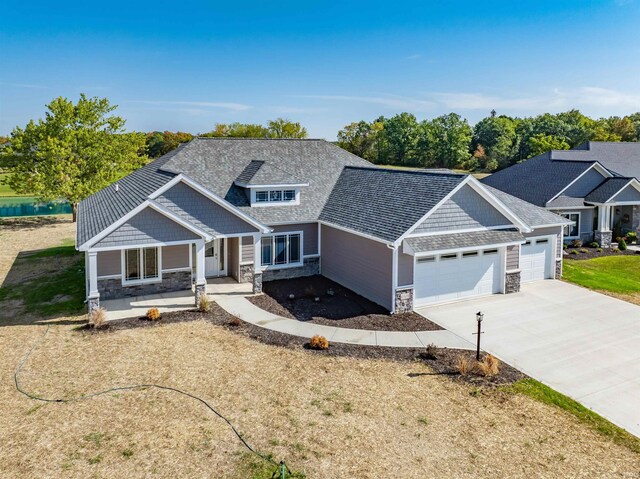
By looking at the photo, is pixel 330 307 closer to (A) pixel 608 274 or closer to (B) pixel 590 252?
(A) pixel 608 274

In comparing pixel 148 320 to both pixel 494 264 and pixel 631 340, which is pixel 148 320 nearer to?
pixel 494 264

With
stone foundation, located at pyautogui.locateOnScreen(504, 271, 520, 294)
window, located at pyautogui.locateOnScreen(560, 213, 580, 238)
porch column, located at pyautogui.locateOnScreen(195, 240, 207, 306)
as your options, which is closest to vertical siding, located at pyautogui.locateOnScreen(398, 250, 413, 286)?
stone foundation, located at pyautogui.locateOnScreen(504, 271, 520, 294)

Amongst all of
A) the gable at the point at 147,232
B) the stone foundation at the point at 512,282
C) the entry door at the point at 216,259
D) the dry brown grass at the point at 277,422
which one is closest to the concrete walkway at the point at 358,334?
the dry brown grass at the point at 277,422

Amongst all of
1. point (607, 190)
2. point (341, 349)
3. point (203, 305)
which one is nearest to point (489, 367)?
point (341, 349)

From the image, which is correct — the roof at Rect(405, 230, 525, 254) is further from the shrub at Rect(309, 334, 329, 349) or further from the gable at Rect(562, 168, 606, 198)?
the gable at Rect(562, 168, 606, 198)

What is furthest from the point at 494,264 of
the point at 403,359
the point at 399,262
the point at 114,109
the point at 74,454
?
the point at 114,109
